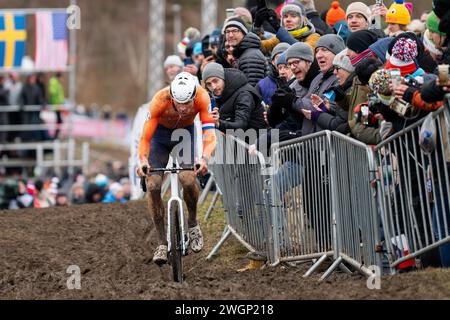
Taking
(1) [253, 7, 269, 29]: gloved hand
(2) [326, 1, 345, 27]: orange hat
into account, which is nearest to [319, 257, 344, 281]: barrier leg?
(1) [253, 7, 269, 29]: gloved hand

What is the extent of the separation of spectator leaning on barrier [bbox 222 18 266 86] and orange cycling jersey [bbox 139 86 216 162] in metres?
2.21

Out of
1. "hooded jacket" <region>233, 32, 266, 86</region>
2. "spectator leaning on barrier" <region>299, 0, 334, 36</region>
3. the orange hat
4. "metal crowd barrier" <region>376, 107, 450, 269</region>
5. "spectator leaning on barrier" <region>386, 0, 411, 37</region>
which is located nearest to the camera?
"metal crowd barrier" <region>376, 107, 450, 269</region>

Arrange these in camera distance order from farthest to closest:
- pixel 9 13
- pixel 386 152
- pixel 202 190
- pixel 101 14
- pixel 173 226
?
pixel 101 14, pixel 9 13, pixel 202 190, pixel 173 226, pixel 386 152

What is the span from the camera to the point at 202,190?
56.5 ft

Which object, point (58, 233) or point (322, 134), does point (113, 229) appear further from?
point (322, 134)

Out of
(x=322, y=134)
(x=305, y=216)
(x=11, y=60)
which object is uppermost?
(x=11, y=60)

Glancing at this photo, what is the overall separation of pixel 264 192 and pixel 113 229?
186 inches

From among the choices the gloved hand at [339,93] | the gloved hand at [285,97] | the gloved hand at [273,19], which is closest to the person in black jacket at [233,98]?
Result: the gloved hand at [285,97]

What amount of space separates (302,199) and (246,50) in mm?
3728

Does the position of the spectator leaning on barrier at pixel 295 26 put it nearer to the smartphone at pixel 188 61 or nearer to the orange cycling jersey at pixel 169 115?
the orange cycling jersey at pixel 169 115

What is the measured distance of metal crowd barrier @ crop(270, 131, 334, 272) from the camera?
10.8 m

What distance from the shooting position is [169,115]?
12148 mm

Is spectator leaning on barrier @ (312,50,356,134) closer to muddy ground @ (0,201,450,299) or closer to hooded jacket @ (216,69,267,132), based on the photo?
muddy ground @ (0,201,450,299)

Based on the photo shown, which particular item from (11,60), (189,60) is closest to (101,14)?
(11,60)
